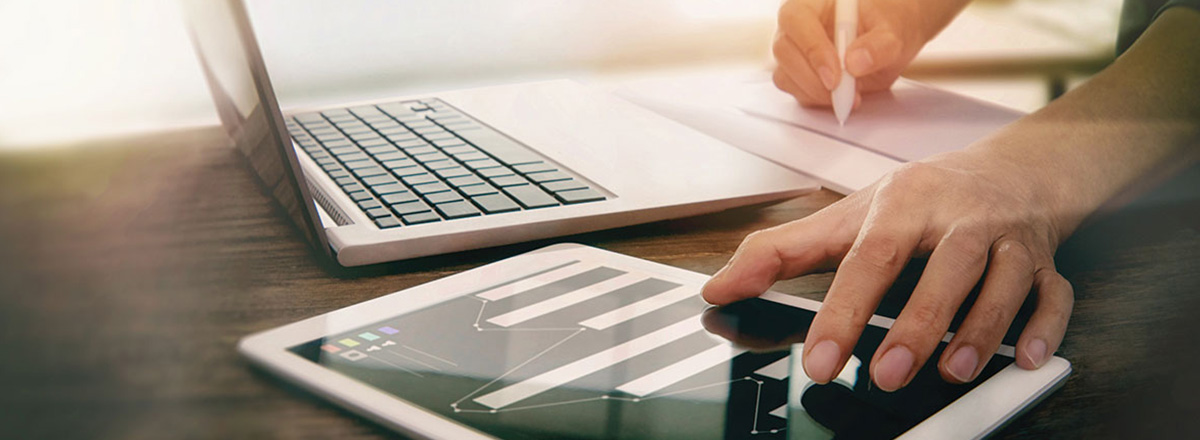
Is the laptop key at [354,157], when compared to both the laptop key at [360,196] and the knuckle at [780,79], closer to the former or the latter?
the laptop key at [360,196]

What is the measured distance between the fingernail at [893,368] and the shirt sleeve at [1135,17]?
1.29 feet

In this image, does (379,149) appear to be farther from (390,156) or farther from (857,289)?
(857,289)

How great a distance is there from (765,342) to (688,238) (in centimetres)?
13

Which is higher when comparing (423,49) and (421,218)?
(421,218)

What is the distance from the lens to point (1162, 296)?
34 cm

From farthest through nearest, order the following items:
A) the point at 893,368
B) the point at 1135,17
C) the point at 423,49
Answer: the point at 423,49
the point at 1135,17
the point at 893,368

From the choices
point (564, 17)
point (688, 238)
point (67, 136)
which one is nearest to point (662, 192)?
point (688, 238)

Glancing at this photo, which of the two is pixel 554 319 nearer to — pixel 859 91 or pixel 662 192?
pixel 662 192

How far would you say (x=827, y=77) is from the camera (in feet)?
2.08

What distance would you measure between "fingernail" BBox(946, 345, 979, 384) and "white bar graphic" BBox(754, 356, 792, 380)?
5cm

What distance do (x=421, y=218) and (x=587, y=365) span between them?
0.15 meters

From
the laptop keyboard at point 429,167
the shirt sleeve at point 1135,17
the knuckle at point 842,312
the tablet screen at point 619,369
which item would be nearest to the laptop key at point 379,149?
the laptop keyboard at point 429,167

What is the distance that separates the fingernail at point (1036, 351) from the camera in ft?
0.90

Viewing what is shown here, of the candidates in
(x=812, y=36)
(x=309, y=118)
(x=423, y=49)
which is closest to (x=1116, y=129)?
(x=812, y=36)
